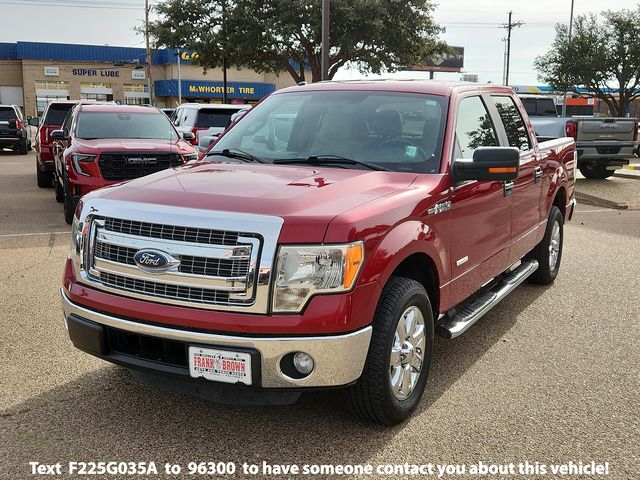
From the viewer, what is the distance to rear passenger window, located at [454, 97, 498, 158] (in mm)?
4367

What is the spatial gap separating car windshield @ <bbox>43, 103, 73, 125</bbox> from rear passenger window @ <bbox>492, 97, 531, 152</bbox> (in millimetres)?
13476

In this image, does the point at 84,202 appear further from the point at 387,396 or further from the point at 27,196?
the point at 27,196

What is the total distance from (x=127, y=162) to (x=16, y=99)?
64799mm

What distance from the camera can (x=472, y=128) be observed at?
4.63 metres

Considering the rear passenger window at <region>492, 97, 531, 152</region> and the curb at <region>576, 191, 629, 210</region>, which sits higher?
the rear passenger window at <region>492, 97, 531, 152</region>

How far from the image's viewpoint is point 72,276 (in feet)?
11.8

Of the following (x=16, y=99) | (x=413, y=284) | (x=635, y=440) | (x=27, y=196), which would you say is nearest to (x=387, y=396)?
(x=413, y=284)

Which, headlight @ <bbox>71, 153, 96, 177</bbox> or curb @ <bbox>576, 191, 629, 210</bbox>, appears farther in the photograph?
curb @ <bbox>576, 191, 629, 210</bbox>

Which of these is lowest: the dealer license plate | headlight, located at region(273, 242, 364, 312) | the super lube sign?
the dealer license plate

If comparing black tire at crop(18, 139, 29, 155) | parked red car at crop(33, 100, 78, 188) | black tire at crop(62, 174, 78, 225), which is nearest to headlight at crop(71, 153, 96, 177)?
black tire at crop(62, 174, 78, 225)

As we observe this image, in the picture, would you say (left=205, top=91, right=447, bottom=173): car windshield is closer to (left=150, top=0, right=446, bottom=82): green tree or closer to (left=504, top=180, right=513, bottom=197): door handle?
(left=504, top=180, right=513, bottom=197): door handle

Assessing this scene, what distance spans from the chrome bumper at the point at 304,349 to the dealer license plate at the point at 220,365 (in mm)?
41

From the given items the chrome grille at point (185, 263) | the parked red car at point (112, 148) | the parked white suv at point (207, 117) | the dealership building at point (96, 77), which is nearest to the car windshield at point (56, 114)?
the parked white suv at point (207, 117)

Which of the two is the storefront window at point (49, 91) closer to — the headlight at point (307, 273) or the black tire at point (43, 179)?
the black tire at point (43, 179)
